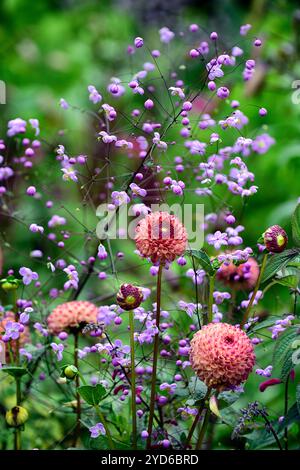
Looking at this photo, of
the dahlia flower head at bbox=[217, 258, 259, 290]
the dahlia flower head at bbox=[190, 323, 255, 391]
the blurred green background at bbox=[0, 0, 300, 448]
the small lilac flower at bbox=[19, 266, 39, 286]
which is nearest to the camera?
the dahlia flower head at bbox=[190, 323, 255, 391]

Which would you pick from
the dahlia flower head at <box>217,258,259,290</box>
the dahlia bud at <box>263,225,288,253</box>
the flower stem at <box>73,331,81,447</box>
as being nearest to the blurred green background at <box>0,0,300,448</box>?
the dahlia flower head at <box>217,258,259,290</box>

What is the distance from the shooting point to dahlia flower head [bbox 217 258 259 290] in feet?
3.14

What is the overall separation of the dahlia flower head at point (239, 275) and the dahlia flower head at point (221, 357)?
0.23 m

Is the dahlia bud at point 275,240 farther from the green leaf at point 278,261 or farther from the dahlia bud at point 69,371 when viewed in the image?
the dahlia bud at point 69,371

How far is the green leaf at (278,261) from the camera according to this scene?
776 mm

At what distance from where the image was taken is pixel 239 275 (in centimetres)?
98

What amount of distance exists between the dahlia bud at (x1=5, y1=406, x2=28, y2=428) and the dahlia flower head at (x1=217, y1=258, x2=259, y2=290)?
12.3 inches

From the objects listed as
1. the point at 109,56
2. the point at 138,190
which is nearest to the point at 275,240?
the point at 138,190

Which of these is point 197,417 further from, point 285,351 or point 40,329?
point 40,329

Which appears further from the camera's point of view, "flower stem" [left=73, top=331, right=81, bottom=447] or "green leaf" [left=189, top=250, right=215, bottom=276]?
"flower stem" [left=73, top=331, right=81, bottom=447]

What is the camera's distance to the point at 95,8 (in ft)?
11.1

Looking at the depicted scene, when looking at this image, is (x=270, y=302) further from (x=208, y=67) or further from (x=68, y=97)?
(x=68, y=97)

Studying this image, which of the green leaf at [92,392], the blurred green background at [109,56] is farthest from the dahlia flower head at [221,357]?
the blurred green background at [109,56]

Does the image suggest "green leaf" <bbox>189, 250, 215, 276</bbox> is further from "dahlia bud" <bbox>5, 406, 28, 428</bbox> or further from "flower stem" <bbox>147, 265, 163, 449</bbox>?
"dahlia bud" <bbox>5, 406, 28, 428</bbox>
